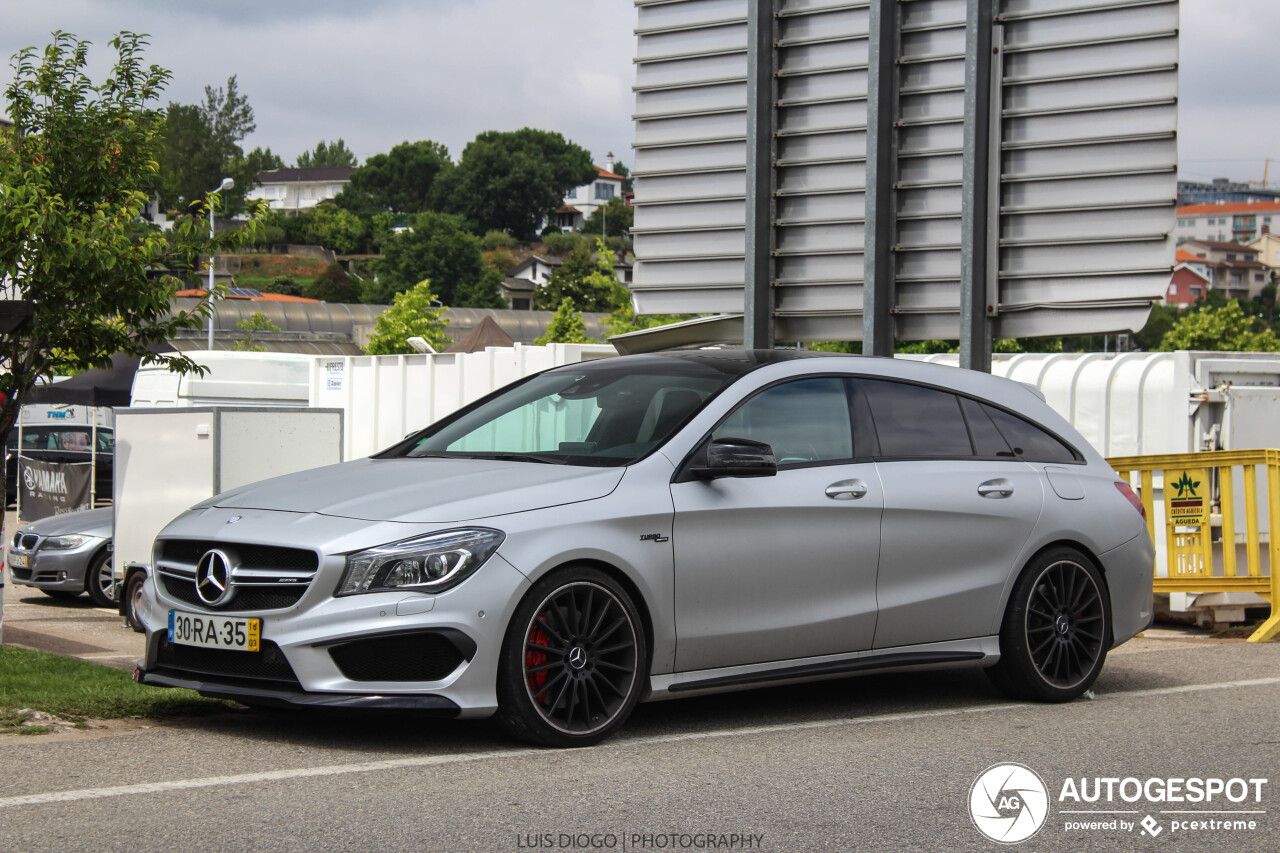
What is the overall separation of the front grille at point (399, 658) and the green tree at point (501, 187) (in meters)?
172

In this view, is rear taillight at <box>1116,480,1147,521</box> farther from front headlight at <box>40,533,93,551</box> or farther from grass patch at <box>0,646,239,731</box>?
front headlight at <box>40,533,93,551</box>

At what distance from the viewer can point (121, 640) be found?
11.9 metres

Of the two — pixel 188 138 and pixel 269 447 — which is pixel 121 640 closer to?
pixel 269 447

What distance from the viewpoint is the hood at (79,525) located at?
15.0 meters

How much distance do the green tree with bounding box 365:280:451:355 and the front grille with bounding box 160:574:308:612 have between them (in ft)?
133

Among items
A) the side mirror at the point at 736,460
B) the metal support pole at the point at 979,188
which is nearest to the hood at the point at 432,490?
the side mirror at the point at 736,460

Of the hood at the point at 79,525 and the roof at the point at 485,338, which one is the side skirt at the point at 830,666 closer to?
the hood at the point at 79,525

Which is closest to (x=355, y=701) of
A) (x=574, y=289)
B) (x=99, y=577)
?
(x=99, y=577)

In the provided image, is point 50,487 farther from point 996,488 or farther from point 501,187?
point 501,187

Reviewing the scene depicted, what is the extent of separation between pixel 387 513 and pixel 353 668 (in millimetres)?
580

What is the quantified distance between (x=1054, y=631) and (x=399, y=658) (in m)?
3.45

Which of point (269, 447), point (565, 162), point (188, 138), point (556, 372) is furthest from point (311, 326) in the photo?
point (565, 162)

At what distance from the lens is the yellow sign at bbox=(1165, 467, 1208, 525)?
11133 millimetres

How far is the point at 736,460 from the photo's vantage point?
6078mm
